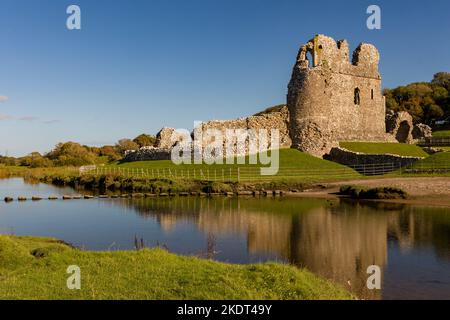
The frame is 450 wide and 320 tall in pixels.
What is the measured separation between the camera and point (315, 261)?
14.0m

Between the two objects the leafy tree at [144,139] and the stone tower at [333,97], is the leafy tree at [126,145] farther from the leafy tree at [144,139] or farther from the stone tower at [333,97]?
the stone tower at [333,97]

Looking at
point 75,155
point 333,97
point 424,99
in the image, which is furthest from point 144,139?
point 333,97

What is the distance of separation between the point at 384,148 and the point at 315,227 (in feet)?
97.8

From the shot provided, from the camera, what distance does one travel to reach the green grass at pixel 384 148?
44.8 metres

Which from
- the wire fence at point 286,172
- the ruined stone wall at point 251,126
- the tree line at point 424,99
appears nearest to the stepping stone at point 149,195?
the wire fence at point 286,172

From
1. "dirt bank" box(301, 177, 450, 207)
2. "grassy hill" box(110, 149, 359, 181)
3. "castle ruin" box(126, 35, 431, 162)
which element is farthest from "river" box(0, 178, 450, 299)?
"castle ruin" box(126, 35, 431, 162)

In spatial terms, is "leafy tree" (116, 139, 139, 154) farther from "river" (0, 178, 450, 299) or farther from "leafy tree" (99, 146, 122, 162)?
"river" (0, 178, 450, 299)

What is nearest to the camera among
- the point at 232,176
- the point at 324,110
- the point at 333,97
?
the point at 232,176

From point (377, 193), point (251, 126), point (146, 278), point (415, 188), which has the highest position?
point (251, 126)

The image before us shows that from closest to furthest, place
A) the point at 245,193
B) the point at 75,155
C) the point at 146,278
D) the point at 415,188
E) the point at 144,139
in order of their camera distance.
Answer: the point at 146,278 → the point at 415,188 → the point at 245,193 → the point at 75,155 → the point at 144,139

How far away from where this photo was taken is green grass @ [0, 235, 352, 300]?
8.70 metres

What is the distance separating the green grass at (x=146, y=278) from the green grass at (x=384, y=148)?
36.2m

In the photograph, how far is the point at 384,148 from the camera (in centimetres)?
4634

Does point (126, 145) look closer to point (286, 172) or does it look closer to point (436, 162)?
point (286, 172)
